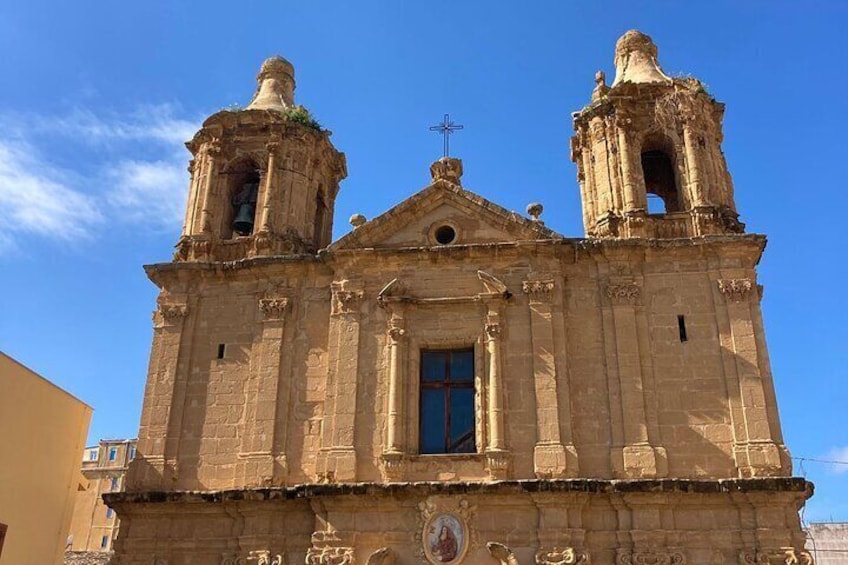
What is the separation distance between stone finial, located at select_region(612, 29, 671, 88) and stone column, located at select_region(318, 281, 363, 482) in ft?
28.5

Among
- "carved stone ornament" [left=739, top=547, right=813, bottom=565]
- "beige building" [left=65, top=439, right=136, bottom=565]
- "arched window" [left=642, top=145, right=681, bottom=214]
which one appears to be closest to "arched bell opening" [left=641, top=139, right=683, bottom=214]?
"arched window" [left=642, top=145, right=681, bottom=214]

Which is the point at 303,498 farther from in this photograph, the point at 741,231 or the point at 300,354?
the point at 741,231

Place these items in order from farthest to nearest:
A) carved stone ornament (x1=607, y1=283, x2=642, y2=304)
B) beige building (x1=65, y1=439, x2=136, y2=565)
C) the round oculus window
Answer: beige building (x1=65, y1=439, x2=136, y2=565) < the round oculus window < carved stone ornament (x1=607, y1=283, x2=642, y2=304)

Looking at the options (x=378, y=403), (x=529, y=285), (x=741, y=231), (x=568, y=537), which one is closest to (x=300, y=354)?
(x=378, y=403)

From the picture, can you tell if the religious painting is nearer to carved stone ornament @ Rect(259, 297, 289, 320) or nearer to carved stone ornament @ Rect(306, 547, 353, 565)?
carved stone ornament @ Rect(306, 547, 353, 565)

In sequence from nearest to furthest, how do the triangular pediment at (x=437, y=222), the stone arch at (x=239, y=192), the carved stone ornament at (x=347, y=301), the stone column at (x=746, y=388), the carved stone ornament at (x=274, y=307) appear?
the stone column at (x=746, y=388), the carved stone ornament at (x=347, y=301), the carved stone ornament at (x=274, y=307), the triangular pediment at (x=437, y=222), the stone arch at (x=239, y=192)

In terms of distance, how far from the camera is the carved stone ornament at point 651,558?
15.1m

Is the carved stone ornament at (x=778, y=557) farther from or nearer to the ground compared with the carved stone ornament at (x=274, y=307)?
nearer to the ground

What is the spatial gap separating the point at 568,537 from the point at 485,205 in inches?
282

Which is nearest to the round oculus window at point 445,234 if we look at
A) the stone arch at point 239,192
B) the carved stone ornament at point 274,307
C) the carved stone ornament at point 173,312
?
the carved stone ornament at point 274,307

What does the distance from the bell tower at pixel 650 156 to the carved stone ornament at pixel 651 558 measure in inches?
259

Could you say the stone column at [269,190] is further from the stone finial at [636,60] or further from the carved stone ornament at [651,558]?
the carved stone ornament at [651,558]

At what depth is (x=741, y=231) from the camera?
61.5 ft

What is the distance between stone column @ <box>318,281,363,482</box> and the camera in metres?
16.5
